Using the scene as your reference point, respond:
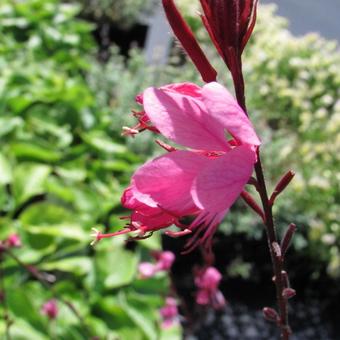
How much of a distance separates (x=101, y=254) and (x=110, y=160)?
2.88 ft

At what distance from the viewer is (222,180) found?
46 centimetres

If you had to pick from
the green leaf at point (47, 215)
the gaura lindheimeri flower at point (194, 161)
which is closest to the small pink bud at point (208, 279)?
the green leaf at point (47, 215)

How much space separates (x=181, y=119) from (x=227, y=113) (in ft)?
0.15

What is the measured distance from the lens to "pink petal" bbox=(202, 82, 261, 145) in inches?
Result: 18.3

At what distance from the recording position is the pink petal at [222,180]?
46 centimetres

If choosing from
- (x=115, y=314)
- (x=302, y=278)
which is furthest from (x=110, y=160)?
(x=302, y=278)

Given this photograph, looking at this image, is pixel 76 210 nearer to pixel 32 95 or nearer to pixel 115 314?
pixel 115 314

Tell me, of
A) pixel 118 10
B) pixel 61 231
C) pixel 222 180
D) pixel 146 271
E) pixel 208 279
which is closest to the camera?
pixel 222 180

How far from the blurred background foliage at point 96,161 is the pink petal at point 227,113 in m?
0.91

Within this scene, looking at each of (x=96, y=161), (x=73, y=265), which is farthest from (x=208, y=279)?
(x=96, y=161)

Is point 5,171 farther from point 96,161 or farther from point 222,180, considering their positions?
point 222,180

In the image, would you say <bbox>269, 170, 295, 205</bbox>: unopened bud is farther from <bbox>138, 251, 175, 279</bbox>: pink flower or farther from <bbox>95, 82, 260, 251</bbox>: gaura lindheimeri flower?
<bbox>138, 251, 175, 279</bbox>: pink flower

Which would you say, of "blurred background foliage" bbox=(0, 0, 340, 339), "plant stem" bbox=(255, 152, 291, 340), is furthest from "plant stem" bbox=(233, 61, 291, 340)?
"blurred background foliage" bbox=(0, 0, 340, 339)

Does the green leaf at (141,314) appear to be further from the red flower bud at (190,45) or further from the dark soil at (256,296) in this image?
the red flower bud at (190,45)
